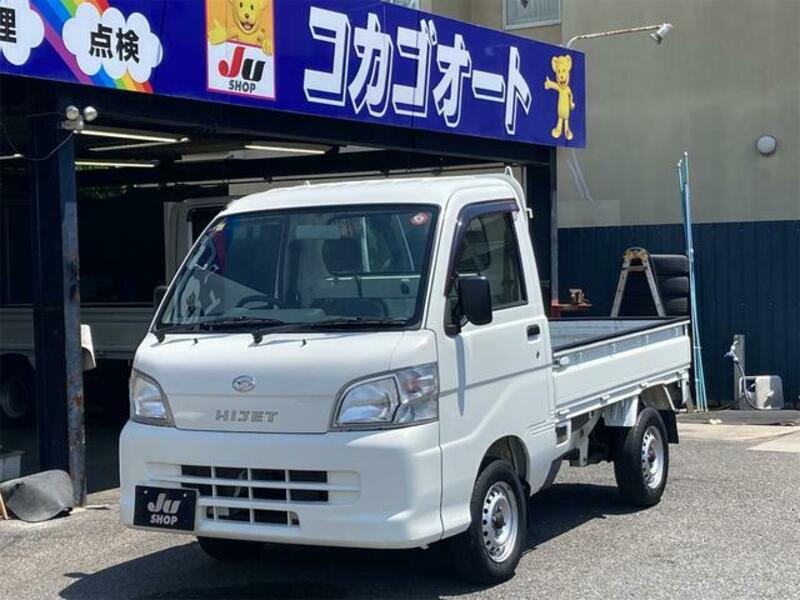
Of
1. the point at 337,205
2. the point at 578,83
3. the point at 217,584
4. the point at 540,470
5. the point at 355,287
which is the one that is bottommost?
the point at 217,584

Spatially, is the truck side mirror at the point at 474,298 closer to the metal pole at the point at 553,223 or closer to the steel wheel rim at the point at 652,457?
the steel wheel rim at the point at 652,457

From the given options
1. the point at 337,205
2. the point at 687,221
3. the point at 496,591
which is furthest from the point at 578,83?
the point at 496,591

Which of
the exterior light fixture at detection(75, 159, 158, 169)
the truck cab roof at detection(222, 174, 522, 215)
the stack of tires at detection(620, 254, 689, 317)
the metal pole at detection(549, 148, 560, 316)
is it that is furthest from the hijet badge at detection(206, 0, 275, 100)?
the stack of tires at detection(620, 254, 689, 317)

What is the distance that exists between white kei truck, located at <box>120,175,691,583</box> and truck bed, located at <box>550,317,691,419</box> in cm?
6

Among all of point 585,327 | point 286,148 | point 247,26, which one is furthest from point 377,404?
point 286,148

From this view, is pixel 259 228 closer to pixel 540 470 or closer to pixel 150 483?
pixel 150 483

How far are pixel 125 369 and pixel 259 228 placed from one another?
7.41 meters

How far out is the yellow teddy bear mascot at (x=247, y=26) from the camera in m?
9.61

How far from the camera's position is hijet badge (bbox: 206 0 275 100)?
31.4ft

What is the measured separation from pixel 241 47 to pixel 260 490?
5155 millimetres

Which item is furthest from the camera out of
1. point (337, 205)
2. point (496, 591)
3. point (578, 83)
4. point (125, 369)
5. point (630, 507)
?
point (578, 83)

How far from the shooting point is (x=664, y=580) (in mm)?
6508

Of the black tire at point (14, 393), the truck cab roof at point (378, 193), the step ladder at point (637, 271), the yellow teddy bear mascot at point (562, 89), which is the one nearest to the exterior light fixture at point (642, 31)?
the yellow teddy bear mascot at point (562, 89)

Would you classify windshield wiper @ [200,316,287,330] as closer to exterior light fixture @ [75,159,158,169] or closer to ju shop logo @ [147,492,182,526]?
ju shop logo @ [147,492,182,526]
